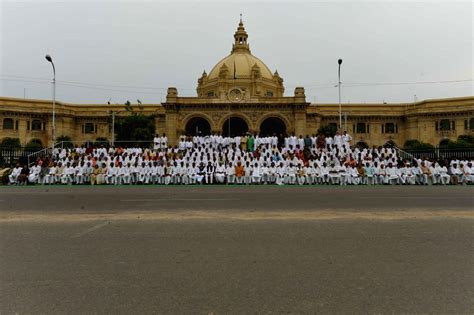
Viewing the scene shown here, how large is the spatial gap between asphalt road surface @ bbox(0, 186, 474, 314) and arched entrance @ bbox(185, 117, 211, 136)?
4250 cm

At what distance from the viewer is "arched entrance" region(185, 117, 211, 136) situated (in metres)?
50.5

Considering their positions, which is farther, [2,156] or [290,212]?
[2,156]

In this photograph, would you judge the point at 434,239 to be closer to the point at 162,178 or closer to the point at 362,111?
the point at 162,178

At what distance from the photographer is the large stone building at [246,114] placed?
1934 inches

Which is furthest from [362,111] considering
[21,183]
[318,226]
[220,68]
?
[318,226]

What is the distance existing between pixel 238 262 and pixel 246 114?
4526 cm

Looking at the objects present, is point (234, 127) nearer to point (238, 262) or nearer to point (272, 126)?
point (272, 126)

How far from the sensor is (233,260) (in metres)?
4.75

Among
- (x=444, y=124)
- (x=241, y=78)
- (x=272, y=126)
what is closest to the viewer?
(x=272, y=126)

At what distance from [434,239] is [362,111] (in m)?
57.7

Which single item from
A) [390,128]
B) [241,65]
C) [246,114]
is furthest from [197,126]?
[390,128]

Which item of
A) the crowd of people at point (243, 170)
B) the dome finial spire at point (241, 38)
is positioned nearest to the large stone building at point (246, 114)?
the dome finial spire at point (241, 38)

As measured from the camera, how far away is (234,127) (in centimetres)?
5184

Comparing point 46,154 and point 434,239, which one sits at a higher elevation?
point 46,154
